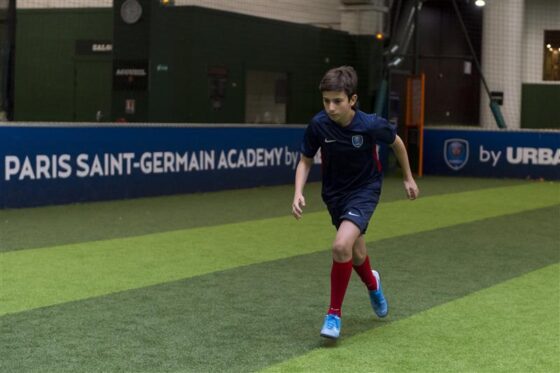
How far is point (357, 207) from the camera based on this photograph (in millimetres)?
6605

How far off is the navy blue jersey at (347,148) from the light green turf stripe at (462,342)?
0.93 m

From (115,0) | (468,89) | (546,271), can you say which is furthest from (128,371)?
(468,89)

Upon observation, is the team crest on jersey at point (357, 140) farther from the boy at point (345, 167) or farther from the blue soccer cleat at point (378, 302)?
the blue soccer cleat at point (378, 302)

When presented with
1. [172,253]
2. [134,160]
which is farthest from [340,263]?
[134,160]

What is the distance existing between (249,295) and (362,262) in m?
1.32

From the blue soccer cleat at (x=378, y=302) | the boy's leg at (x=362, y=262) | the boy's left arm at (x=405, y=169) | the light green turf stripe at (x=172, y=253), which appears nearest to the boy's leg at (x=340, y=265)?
the boy's leg at (x=362, y=262)

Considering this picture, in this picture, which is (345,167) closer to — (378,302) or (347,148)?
(347,148)

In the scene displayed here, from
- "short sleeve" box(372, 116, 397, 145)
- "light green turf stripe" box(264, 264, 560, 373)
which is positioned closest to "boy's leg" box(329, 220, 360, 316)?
"light green turf stripe" box(264, 264, 560, 373)

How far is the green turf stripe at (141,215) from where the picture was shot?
11.3 metres

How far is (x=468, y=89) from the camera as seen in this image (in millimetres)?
31797

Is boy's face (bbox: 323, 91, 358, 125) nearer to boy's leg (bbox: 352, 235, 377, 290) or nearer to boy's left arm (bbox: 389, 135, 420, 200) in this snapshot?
boy's left arm (bbox: 389, 135, 420, 200)

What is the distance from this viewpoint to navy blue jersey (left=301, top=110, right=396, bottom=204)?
21.7ft

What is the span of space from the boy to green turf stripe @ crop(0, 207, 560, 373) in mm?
466

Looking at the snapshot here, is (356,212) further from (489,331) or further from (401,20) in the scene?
(401,20)
